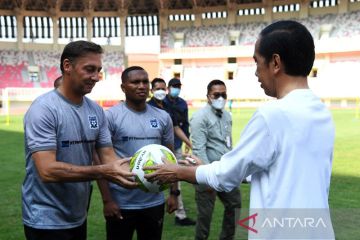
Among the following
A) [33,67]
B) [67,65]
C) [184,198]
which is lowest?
[184,198]

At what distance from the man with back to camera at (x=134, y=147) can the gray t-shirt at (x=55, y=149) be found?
2.61 feet

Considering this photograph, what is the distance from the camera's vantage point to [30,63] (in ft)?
189

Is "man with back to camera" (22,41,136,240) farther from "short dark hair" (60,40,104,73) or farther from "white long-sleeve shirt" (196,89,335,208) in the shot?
"white long-sleeve shirt" (196,89,335,208)

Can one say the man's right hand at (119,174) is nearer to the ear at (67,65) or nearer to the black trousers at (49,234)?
the black trousers at (49,234)

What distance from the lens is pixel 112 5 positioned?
65.4m

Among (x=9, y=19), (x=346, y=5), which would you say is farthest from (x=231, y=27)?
(x=9, y=19)

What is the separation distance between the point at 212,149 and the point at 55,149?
3132 mm

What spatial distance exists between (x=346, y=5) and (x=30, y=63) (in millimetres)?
40975

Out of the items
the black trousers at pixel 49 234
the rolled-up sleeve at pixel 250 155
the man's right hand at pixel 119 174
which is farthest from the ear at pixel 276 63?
the black trousers at pixel 49 234

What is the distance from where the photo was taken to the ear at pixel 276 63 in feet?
7.45

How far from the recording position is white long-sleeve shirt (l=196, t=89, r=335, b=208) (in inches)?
86.0

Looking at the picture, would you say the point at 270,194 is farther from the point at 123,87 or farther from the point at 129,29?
the point at 129,29

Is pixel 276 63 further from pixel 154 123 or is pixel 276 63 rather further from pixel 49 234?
pixel 154 123

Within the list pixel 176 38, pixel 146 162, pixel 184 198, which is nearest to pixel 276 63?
pixel 146 162
